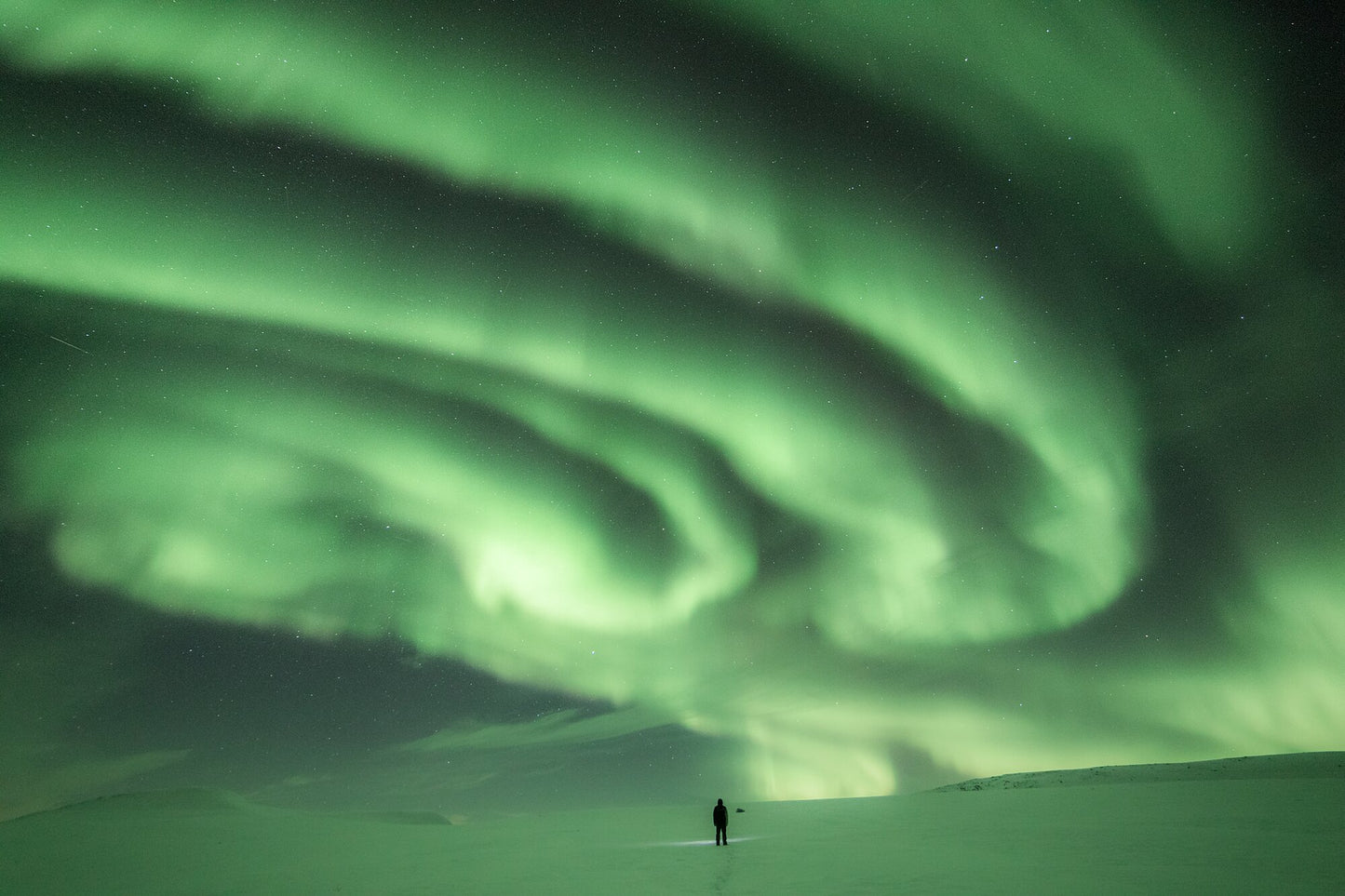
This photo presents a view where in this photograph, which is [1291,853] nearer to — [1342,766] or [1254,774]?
[1254,774]

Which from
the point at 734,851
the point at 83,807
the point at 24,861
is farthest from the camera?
the point at 83,807

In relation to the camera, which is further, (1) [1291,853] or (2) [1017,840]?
(2) [1017,840]

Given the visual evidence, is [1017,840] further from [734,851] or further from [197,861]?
[197,861]

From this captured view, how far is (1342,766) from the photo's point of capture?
69688 mm

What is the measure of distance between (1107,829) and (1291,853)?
756 centimetres

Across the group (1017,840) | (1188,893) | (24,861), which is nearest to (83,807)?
(24,861)

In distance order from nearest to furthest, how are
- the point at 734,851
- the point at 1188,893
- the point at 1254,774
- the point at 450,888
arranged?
the point at 1188,893 < the point at 450,888 < the point at 734,851 < the point at 1254,774

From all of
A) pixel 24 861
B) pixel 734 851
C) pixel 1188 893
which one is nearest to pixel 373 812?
pixel 24 861

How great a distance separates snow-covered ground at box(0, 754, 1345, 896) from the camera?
16281mm

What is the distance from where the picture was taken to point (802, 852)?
73.8 ft

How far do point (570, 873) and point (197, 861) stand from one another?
20.2 m

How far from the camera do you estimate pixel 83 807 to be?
272 feet

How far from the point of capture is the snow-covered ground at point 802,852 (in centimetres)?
1628

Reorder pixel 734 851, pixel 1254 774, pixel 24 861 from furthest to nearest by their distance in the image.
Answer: pixel 1254 774 < pixel 24 861 < pixel 734 851
